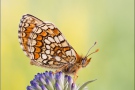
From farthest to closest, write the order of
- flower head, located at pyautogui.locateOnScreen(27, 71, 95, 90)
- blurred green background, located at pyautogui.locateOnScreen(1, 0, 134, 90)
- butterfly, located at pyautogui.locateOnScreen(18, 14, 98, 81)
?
blurred green background, located at pyautogui.locateOnScreen(1, 0, 134, 90)
butterfly, located at pyautogui.locateOnScreen(18, 14, 98, 81)
flower head, located at pyautogui.locateOnScreen(27, 71, 95, 90)

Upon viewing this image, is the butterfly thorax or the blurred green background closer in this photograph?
the butterfly thorax

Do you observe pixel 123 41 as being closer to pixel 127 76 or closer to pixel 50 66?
pixel 127 76

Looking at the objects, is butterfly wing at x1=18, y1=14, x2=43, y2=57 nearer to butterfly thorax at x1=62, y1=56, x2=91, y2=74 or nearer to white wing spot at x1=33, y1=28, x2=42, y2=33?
white wing spot at x1=33, y1=28, x2=42, y2=33

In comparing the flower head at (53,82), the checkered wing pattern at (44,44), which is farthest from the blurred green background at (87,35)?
the flower head at (53,82)

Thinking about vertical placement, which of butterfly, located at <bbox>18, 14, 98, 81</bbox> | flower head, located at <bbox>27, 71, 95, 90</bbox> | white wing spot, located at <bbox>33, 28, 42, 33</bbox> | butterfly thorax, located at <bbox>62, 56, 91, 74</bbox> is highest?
white wing spot, located at <bbox>33, 28, 42, 33</bbox>

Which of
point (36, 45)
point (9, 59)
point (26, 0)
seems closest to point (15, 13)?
point (26, 0)

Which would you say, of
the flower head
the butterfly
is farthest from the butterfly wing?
the flower head

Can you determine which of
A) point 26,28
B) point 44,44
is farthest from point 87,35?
point 26,28
